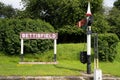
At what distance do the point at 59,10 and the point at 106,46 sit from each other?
44.9 feet

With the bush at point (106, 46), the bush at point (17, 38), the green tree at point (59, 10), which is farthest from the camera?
the green tree at point (59, 10)

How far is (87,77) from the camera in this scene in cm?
1340

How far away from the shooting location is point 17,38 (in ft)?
78.0

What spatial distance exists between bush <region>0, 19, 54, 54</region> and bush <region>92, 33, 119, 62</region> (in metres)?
4.04

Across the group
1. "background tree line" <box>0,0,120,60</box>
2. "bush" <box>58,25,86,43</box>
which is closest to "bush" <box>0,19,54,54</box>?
"background tree line" <box>0,0,120,60</box>

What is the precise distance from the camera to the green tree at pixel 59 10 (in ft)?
111

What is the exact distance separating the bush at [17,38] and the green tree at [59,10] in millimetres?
9775

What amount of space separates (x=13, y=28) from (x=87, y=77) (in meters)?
11.9

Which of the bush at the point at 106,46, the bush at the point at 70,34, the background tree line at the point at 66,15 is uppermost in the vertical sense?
the background tree line at the point at 66,15

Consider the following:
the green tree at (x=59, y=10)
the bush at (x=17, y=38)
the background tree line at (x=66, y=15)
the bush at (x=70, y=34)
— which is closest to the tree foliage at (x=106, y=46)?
the bush at (x=17, y=38)

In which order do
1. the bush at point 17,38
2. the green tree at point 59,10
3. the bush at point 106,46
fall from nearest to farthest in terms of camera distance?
the bush at point 106,46
the bush at point 17,38
the green tree at point 59,10

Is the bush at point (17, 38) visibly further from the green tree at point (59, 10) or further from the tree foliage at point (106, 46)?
the green tree at point (59, 10)

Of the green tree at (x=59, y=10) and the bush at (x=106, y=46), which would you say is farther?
the green tree at (x=59, y=10)

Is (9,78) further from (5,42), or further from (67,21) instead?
(67,21)
